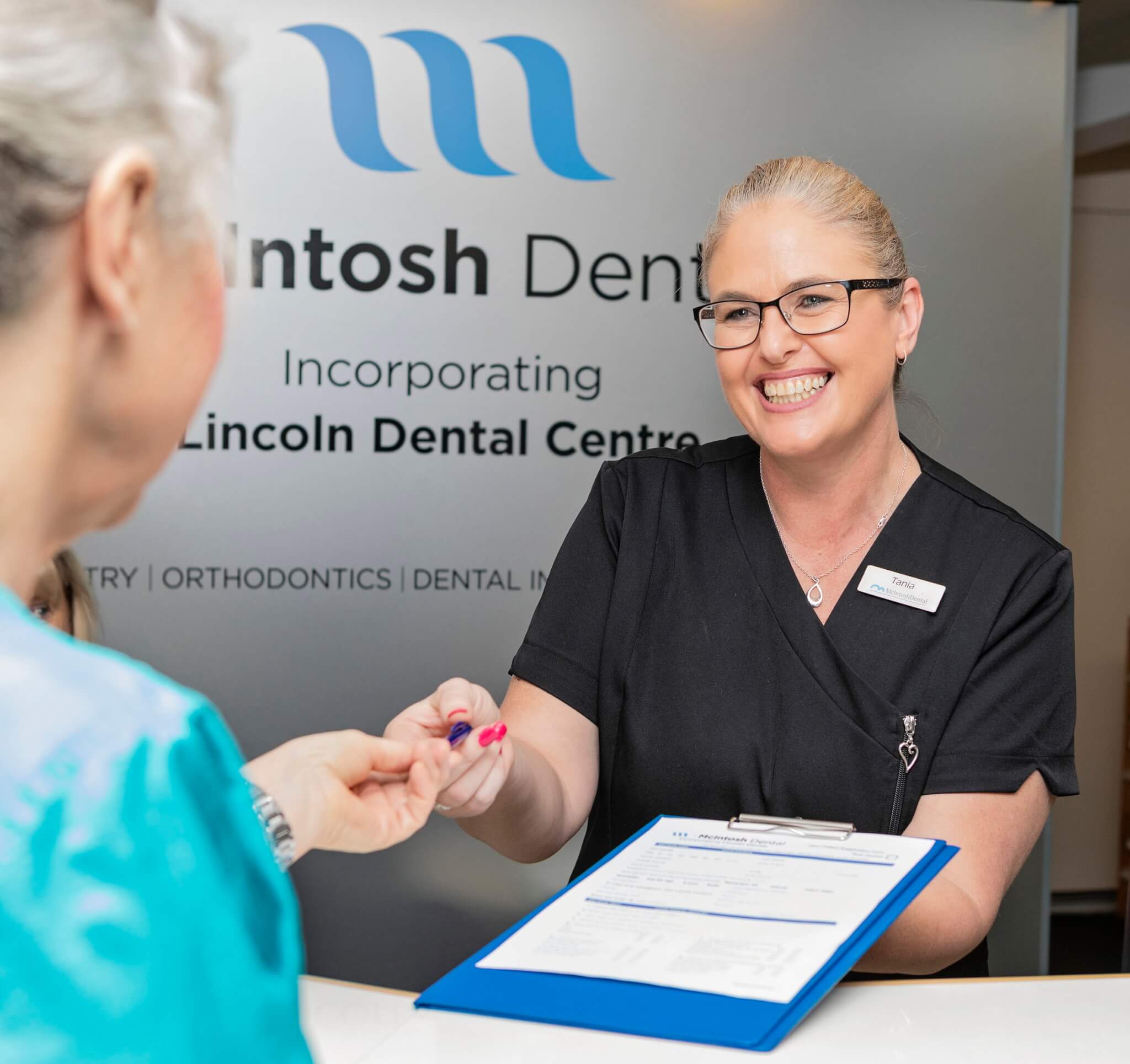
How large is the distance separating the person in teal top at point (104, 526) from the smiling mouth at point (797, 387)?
3.95 ft

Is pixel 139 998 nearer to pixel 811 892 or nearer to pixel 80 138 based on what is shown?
pixel 80 138

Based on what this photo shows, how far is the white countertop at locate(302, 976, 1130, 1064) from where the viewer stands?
3.47 ft

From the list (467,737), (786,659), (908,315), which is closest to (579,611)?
(786,659)

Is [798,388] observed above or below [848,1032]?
above

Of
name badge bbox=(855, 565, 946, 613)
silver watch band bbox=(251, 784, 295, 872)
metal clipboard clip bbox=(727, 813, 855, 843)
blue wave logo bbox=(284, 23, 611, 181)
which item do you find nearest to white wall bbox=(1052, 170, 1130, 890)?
blue wave logo bbox=(284, 23, 611, 181)

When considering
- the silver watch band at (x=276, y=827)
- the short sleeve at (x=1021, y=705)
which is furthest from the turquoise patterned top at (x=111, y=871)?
the short sleeve at (x=1021, y=705)

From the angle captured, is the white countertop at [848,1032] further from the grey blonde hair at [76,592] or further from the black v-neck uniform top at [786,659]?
the grey blonde hair at [76,592]

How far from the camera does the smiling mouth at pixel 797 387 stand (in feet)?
5.74

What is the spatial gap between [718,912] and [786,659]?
0.58 meters

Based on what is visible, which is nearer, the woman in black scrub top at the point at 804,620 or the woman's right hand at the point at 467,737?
the woman's right hand at the point at 467,737

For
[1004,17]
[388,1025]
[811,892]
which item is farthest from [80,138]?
[1004,17]

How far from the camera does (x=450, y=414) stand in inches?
122

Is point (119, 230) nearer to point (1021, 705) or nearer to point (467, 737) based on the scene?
point (467, 737)

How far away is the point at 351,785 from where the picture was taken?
3.60 ft
